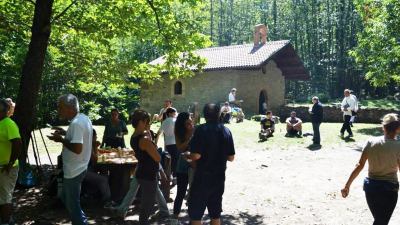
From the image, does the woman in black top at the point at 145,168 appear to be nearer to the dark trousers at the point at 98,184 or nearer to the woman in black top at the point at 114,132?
the dark trousers at the point at 98,184

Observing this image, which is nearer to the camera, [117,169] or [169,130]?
[117,169]

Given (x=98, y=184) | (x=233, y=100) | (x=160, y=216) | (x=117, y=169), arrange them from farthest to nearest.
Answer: (x=233, y=100)
(x=117, y=169)
(x=98, y=184)
(x=160, y=216)

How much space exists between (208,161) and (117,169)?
3.06 m

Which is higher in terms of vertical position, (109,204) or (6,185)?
(6,185)

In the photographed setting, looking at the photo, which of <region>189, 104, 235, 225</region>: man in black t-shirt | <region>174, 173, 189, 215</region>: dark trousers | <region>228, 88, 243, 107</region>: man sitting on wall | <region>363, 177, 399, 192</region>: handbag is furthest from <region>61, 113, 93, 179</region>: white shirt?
<region>228, 88, 243, 107</region>: man sitting on wall

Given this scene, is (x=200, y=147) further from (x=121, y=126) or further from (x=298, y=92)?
(x=298, y=92)

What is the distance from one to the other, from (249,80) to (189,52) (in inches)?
690

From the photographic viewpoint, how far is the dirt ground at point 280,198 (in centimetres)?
650

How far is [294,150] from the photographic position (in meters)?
13.9

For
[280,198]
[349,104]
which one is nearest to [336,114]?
[349,104]

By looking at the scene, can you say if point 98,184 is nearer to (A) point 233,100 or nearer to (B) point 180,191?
(B) point 180,191

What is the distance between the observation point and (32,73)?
25.9 feet

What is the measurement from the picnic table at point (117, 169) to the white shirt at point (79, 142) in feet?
7.47

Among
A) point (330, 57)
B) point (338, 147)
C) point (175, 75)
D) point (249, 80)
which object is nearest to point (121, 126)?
point (175, 75)
